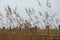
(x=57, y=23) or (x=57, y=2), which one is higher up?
(x=57, y=2)

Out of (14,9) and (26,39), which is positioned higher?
(14,9)

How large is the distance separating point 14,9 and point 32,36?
1.22ft

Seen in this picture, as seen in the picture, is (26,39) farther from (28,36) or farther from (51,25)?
(51,25)

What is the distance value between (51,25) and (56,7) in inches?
8.2

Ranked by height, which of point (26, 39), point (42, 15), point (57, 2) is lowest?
point (26, 39)

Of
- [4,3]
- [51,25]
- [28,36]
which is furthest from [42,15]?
[4,3]

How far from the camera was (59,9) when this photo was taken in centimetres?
201

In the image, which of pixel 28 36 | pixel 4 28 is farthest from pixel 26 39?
pixel 4 28

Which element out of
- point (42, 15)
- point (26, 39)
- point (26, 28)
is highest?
point (42, 15)

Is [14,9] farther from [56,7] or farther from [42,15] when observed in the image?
[56,7]

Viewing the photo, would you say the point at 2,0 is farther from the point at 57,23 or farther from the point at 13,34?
the point at 57,23

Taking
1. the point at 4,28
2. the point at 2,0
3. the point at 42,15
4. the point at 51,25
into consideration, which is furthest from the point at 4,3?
the point at 51,25

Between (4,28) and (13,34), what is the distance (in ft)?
0.41

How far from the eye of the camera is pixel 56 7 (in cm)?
201
